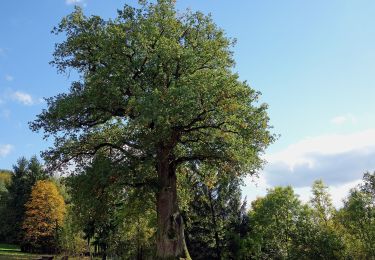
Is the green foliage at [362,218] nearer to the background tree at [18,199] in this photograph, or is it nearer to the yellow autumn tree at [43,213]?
the yellow autumn tree at [43,213]

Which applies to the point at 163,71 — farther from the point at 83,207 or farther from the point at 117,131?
the point at 83,207

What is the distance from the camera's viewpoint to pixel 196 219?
167 feet

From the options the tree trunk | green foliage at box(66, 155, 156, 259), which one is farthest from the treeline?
the tree trunk

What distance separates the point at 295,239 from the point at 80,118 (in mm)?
30020

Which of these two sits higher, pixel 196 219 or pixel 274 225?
pixel 196 219

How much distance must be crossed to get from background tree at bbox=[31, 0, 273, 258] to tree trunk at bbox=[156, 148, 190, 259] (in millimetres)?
59

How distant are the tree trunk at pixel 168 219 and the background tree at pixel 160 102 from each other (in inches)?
2.3

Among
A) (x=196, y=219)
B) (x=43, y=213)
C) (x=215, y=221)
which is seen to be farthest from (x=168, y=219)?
(x=43, y=213)

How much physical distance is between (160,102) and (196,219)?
34.0 m

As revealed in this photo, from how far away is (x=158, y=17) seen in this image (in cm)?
2317

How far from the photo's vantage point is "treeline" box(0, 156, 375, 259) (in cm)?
2483

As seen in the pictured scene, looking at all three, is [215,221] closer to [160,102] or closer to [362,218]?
[362,218]

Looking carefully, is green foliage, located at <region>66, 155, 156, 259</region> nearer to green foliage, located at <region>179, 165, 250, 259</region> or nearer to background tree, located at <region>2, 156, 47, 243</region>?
green foliage, located at <region>179, 165, 250, 259</region>

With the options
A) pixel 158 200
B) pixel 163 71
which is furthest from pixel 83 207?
pixel 163 71
